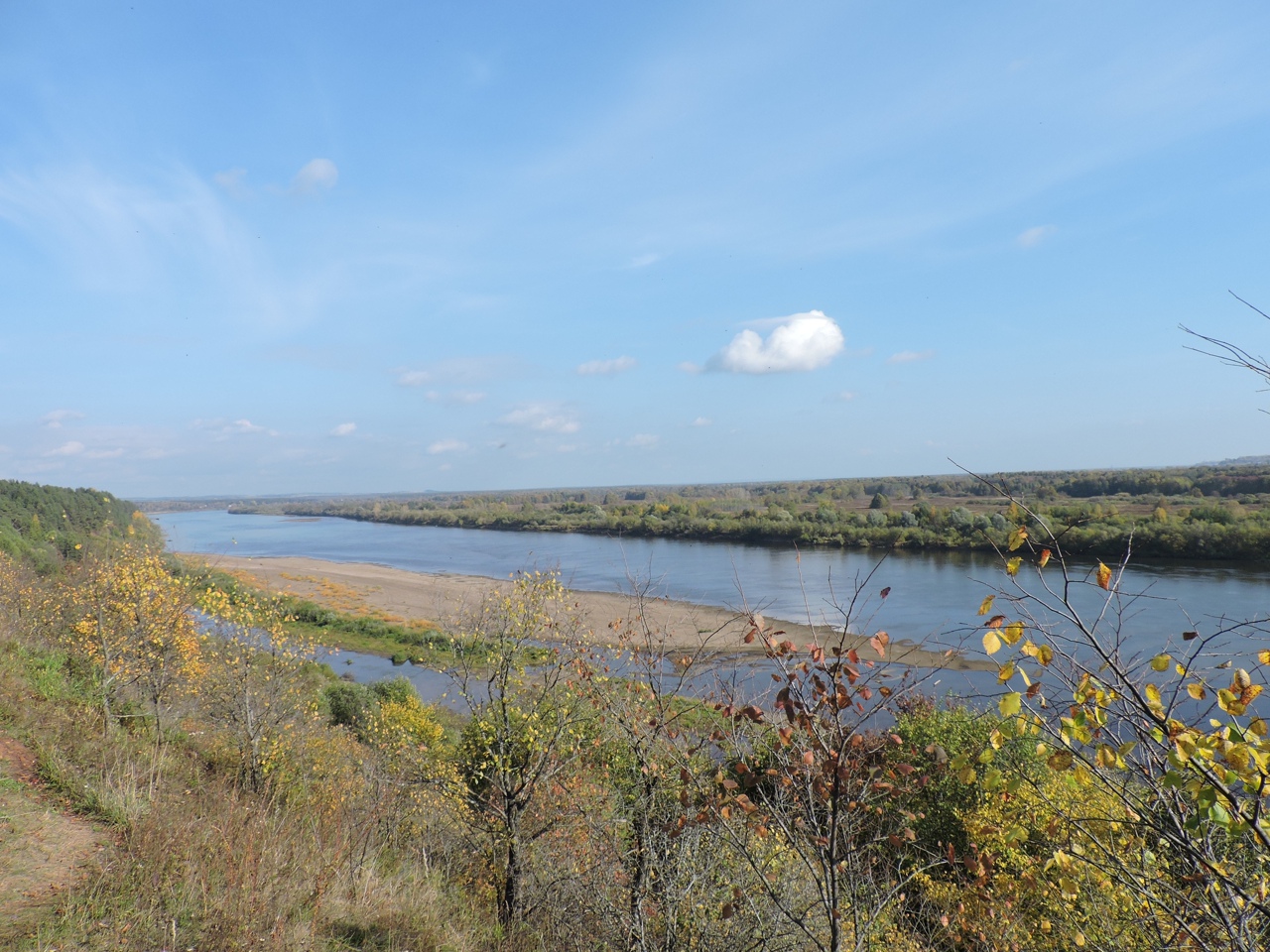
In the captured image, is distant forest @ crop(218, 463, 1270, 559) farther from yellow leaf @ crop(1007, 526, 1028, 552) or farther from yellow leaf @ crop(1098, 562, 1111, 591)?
yellow leaf @ crop(1098, 562, 1111, 591)

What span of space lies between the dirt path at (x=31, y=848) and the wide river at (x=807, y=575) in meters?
3.71

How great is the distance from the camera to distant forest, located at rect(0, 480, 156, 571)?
24.5m

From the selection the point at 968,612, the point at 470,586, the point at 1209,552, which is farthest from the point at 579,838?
the point at 1209,552

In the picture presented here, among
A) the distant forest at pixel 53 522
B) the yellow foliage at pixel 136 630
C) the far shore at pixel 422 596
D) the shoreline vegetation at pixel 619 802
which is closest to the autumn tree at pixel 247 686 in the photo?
the shoreline vegetation at pixel 619 802

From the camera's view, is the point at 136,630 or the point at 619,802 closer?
the point at 619,802

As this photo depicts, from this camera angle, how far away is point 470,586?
146ft

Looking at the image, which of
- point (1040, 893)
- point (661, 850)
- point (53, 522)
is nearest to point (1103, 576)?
point (661, 850)

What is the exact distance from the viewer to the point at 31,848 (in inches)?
168

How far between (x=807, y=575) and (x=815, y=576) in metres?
1.82

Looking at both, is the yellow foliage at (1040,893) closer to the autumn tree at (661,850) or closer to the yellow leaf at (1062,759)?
the yellow leaf at (1062,759)

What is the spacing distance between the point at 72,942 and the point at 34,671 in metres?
6.69

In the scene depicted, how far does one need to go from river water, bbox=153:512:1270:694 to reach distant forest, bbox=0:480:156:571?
335 cm

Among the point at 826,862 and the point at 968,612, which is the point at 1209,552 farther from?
the point at 826,862

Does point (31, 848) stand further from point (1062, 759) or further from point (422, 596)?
point (422, 596)
